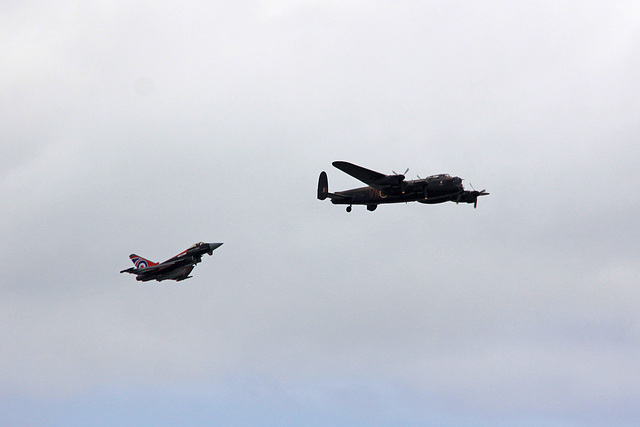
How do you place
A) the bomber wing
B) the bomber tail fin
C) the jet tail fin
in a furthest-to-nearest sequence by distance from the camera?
1. the jet tail fin
2. the bomber tail fin
3. the bomber wing

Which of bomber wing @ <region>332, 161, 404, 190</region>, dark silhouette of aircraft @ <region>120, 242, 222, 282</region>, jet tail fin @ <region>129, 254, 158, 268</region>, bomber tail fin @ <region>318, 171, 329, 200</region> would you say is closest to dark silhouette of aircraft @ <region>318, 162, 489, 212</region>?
bomber wing @ <region>332, 161, 404, 190</region>

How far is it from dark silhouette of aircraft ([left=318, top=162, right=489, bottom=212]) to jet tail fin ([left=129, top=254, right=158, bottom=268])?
31592 millimetres

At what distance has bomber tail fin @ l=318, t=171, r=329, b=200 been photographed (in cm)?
10725

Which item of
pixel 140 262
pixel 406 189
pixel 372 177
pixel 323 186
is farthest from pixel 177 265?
pixel 406 189

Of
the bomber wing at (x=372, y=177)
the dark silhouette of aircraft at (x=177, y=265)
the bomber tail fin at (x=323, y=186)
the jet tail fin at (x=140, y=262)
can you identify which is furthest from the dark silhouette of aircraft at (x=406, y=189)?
the jet tail fin at (x=140, y=262)

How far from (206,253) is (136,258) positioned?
11.6 metres

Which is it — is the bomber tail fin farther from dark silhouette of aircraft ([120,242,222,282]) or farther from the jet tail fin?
the jet tail fin

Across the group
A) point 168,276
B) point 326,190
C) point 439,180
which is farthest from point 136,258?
point 439,180

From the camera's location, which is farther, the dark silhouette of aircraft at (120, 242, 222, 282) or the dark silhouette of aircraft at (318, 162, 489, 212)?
the dark silhouette of aircraft at (120, 242, 222, 282)

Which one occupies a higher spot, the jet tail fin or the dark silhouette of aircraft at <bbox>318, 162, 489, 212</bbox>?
the dark silhouette of aircraft at <bbox>318, 162, 489, 212</bbox>

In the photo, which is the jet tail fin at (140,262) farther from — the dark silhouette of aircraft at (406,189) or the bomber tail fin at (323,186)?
the dark silhouette of aircraft at (406,189)

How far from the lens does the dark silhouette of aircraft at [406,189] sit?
101 meters

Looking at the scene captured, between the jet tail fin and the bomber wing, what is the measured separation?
3133 cm

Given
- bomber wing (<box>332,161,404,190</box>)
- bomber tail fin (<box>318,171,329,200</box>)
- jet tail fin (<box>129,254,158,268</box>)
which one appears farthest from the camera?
jet tail fin (<box>129,254,158,268</box>)
